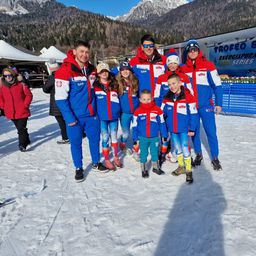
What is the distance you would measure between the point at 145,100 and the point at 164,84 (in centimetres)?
50

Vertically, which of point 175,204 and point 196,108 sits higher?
point 196,108

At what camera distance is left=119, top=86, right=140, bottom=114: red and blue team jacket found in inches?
170

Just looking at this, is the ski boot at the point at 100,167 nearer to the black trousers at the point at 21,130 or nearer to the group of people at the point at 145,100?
the group of people at the point at 145,100

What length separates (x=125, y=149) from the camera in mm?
5398

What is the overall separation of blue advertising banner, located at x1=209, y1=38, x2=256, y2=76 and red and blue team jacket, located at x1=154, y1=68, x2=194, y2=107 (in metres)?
10.5

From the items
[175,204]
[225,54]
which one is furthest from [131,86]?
[225,54]

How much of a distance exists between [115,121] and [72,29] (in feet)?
338

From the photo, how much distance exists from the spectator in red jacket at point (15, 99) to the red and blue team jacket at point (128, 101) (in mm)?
2501

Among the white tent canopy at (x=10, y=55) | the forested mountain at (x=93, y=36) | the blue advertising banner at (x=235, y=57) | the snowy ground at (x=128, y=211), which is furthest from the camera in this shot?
the forested mountain at (x=93, y=36)

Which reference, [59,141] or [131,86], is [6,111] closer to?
[59,141]

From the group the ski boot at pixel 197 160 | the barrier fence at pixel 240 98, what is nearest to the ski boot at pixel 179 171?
the ski boot at pixel 197 160

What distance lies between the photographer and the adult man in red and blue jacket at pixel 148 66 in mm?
4262

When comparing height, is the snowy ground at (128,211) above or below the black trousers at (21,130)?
below

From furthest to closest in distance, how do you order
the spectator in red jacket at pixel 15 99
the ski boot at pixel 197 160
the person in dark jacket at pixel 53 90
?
1. the person in dark jacket at pixel 53 90
2. the spectator in red jacket at pixel 15 99
3. the ski boot at pixel 197 160
